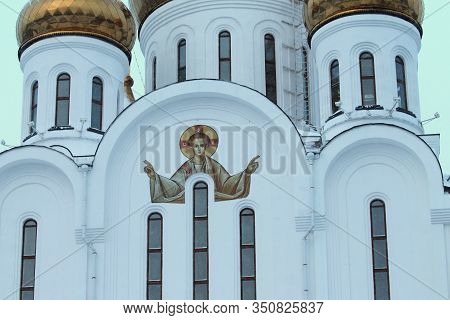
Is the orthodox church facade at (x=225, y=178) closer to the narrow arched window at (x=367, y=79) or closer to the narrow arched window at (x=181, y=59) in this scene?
the narrow arched window at (x=367, y=79)

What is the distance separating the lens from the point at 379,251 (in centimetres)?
1371

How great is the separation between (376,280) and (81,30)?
5.93 m

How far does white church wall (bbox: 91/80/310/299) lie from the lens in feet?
45.5

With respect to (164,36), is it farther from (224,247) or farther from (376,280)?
(376,280)

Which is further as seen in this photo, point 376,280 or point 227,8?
point 227,8

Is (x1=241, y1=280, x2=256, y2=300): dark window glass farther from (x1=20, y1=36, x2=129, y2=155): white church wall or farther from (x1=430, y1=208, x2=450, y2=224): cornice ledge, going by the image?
(x1=20, y1=36, x2=129, y2=155): white church wall

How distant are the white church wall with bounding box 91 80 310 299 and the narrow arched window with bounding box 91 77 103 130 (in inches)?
53.2

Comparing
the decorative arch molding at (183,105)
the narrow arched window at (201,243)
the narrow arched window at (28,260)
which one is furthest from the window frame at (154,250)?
the narrow arched window at (28,260)

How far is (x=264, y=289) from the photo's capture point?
13.7 meters

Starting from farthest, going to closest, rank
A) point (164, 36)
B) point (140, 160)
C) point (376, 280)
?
point (164, 36) → point (140, 160) → point (376, 280)

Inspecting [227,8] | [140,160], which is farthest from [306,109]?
[140,160]

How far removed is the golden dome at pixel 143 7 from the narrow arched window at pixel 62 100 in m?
2.17

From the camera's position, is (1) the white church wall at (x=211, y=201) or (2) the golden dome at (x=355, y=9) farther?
(2) the golden dome at (x=355, y=9)

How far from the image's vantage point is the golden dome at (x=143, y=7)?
17.3 metres
